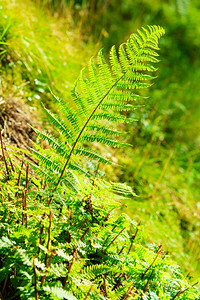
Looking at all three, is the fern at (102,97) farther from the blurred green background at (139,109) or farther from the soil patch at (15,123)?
the soil patch at (15,123)

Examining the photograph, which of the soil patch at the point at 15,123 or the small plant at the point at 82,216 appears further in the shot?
the soil patch at the point at 15,123

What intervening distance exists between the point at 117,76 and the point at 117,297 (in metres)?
0.95

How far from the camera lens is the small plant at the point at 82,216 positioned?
1.11 meters

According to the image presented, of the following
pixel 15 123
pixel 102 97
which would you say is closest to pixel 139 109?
pixel 15 123

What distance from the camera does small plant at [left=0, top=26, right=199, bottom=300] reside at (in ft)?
3.63

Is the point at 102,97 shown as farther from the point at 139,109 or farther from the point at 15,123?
the point at 139,109

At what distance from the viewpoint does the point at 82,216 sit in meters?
1.37

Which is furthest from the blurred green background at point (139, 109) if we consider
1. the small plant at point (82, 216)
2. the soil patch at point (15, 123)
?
the small plant at point (82, 216)

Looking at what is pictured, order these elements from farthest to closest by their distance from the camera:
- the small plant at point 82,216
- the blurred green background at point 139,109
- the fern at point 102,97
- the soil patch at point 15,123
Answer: the blurred green background at point 139,109 < the soil patch at point 15,123 < the fern at point 102,97 < the small plant at point 82,216

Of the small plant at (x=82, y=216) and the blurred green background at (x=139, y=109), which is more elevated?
the blurred green background at (x=139, y=109)

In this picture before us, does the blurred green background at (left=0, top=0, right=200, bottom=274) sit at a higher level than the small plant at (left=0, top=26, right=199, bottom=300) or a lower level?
higher

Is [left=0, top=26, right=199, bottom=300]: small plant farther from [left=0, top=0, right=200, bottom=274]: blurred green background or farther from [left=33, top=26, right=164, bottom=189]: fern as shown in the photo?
[left=0, top=0, right=200, bottom=274]: blurred green background

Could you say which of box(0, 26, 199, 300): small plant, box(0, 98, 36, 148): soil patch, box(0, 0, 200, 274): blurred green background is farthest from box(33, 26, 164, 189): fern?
box(0, 98, 36, 148): soil patch

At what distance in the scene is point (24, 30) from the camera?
3072 mm
